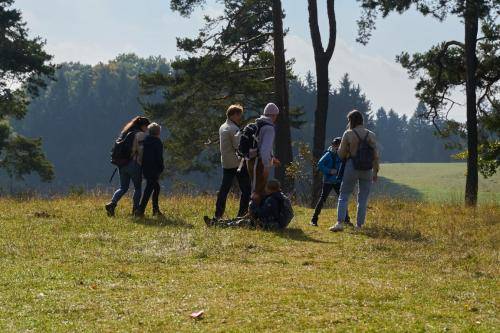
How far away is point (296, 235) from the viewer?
9891 millimetres

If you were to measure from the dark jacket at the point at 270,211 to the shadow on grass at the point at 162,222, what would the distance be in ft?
3.61

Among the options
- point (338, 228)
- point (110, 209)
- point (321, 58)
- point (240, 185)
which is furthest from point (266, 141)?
point (321, 58)

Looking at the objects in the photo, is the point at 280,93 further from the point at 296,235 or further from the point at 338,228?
the point at 296,235

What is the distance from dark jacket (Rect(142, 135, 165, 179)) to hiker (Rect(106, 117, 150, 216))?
155 mm

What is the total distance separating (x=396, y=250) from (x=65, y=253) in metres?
4.18

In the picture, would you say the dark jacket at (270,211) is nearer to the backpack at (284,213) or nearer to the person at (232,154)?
the backpack at (284,213)

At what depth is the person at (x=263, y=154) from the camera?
10.3 meters

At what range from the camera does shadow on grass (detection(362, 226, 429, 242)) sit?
32.1 ft

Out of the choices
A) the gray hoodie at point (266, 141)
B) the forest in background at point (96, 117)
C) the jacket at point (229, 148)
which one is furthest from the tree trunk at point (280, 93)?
the forest in background at point (96, 117)

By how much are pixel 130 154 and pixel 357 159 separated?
160 inches

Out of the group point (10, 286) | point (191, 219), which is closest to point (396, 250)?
point (191, 219)

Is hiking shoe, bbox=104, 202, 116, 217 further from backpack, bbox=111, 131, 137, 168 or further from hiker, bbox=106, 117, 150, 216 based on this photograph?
backpack, bbox=111, 131, 137, 168

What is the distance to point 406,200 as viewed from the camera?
1617 centimetres

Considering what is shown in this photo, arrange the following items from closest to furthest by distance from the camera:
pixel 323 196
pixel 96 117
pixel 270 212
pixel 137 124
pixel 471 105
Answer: pixel 270 212, pixel 323 196, pixel 137 124, pixel 471 105, pixel 96 117
